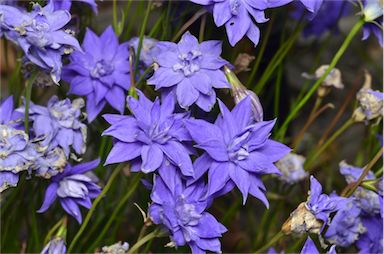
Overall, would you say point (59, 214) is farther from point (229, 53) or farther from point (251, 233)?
point (251, 233)

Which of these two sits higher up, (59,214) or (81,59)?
(81,59)

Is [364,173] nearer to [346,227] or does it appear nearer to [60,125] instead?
[346,227]

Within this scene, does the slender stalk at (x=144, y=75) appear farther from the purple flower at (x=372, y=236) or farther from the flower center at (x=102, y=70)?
the purple flower at (x=372, y=236)

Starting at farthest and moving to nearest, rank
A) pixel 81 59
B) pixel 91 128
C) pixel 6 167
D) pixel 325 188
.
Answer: pixel 325 188 → pixel 91 128 → pixel 81 59 → pixel 6 167

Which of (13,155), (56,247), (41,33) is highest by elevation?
(41,33)

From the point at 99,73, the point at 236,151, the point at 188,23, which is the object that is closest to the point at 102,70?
the point at 99,73

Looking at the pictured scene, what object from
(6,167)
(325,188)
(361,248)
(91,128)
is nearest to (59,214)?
(91,128)

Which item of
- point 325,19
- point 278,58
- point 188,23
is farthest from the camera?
point 325,19
